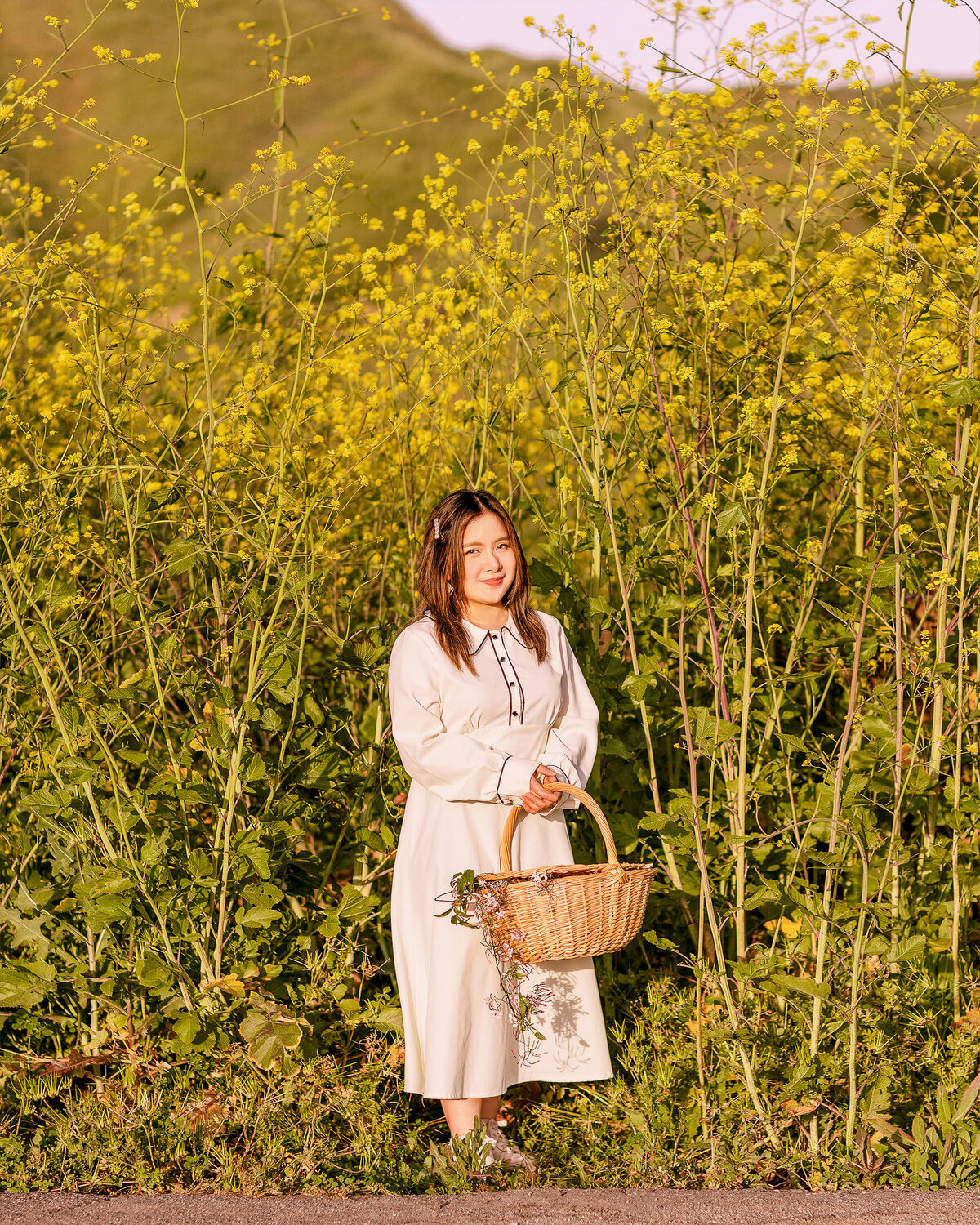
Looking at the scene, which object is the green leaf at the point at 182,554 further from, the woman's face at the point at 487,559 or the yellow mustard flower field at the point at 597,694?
the woman's face at the point at 487,559

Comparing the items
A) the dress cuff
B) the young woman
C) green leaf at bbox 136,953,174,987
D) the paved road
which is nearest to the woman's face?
the young woman

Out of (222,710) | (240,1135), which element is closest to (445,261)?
(222,710)

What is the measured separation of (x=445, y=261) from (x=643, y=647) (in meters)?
1.61

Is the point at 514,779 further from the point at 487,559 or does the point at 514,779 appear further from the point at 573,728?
the point at 487,559

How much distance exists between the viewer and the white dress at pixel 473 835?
2.48 metres

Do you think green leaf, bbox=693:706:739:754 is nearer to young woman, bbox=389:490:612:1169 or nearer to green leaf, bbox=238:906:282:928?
young woman, bbox=389:490:612:1169

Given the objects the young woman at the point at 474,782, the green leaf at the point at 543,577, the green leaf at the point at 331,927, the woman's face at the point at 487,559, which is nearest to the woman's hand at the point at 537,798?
the young woman at the point at 474,782

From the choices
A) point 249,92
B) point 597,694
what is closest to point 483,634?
point 597,694

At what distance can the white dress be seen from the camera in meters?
2.48

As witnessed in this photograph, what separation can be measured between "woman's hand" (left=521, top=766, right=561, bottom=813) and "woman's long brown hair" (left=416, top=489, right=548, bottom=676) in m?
0.28

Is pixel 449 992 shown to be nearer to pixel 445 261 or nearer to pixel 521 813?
pixel 521 813

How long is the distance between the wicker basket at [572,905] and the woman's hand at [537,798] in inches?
3.1

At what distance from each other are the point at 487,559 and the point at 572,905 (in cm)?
79

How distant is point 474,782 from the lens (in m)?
2.46
